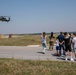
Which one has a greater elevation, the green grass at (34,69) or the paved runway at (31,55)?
the green grass at (34,69)

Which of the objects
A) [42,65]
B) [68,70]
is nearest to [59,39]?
[42,65]

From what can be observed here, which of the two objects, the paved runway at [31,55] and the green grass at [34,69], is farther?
the paved runway at [31,55]

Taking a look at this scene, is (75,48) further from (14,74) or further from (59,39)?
(14,74)

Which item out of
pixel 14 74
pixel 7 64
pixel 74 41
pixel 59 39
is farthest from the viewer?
pixel 59 39

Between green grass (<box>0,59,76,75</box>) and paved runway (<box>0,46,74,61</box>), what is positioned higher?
green grass (<box>0,59,76,75</box>)

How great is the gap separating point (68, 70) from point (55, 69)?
57 centimetres

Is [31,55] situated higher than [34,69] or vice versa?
[34,69]

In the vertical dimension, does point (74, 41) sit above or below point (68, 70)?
above

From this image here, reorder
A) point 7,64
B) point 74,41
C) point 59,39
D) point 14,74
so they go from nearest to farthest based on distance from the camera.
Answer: point 14,74 < point 7,64 < point 74,41 < point 59,39

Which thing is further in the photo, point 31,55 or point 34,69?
point 31,55

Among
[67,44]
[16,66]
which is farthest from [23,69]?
[67,44]

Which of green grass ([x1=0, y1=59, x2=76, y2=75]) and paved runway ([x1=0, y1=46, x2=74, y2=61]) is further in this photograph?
paved runway ([x1=0, y1=46, x2=74, y2=61])

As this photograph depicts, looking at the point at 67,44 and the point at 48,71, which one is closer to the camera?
the point at 48,71

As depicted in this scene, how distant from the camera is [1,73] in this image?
1013 cm
